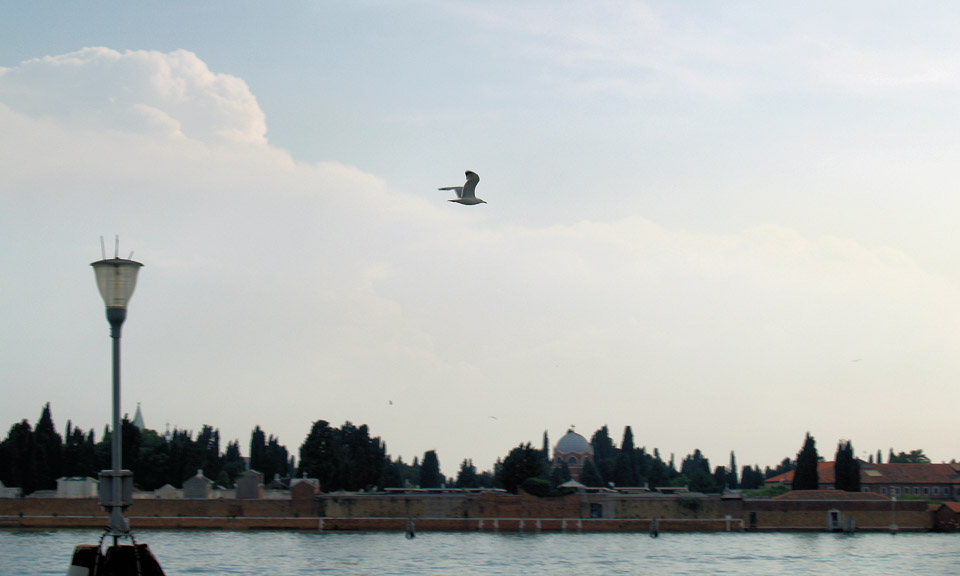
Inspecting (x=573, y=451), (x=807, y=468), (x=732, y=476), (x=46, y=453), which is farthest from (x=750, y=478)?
(x=46, y=453)

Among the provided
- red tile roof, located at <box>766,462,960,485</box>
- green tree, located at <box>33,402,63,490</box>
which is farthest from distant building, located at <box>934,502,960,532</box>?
green tree, located at <box>33,402,63,490</box>

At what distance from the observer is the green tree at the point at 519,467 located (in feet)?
217

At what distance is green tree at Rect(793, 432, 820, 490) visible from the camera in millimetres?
66125

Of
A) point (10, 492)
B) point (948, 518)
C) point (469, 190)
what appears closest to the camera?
point (469, 190)

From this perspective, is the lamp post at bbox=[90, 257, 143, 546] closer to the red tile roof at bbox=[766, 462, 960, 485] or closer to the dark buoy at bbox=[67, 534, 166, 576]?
the dark buoy at bbox=[67, 534, 166, 576]

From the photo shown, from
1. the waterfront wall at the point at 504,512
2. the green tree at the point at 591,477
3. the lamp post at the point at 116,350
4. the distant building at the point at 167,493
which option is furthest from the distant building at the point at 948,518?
the lamp post at the point at 116,350

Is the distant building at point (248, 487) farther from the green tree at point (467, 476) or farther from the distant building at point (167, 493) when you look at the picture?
the green tree at point (467, 476)

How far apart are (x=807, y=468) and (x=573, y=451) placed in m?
34.9

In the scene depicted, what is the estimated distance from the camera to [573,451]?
99.2 metres

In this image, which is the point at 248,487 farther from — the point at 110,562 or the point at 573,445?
the point at 110,562

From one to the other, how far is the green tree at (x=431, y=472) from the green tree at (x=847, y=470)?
34753 mm

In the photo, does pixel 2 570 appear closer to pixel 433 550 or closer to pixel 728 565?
pixel 433 550

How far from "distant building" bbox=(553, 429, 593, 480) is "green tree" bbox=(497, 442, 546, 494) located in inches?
1214

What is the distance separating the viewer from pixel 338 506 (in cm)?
6197
